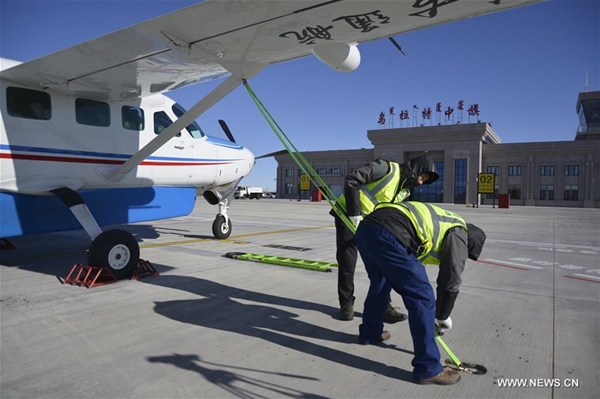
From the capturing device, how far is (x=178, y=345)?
365 cm

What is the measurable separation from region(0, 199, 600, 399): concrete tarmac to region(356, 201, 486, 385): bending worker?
→ 24cm

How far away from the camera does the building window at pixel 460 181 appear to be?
61469mm

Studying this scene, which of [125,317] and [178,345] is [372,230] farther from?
[125,317]

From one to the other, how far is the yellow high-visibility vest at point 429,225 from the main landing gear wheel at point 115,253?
4.64 meters

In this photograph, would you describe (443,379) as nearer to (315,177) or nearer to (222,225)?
(315,177)

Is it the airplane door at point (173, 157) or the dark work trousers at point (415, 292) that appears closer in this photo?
the dark work trousers at point (415, 292)

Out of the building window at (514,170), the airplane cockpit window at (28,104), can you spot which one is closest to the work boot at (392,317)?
the airplane cockpit window at (28,104)

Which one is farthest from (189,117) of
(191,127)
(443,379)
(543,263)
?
(543,263)

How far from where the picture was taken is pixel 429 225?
10.1 feet

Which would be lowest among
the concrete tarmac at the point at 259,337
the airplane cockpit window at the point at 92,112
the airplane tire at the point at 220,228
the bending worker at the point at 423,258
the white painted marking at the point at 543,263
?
the white painted marking at the point at 543,263

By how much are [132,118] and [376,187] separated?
5466mm

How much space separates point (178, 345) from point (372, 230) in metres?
2.09

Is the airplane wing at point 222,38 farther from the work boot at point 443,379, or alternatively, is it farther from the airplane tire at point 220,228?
the airplane tire at point 220,228

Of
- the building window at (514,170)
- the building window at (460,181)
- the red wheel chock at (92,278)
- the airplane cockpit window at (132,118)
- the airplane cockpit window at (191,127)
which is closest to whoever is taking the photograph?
the red wheel chock at (92,278)
